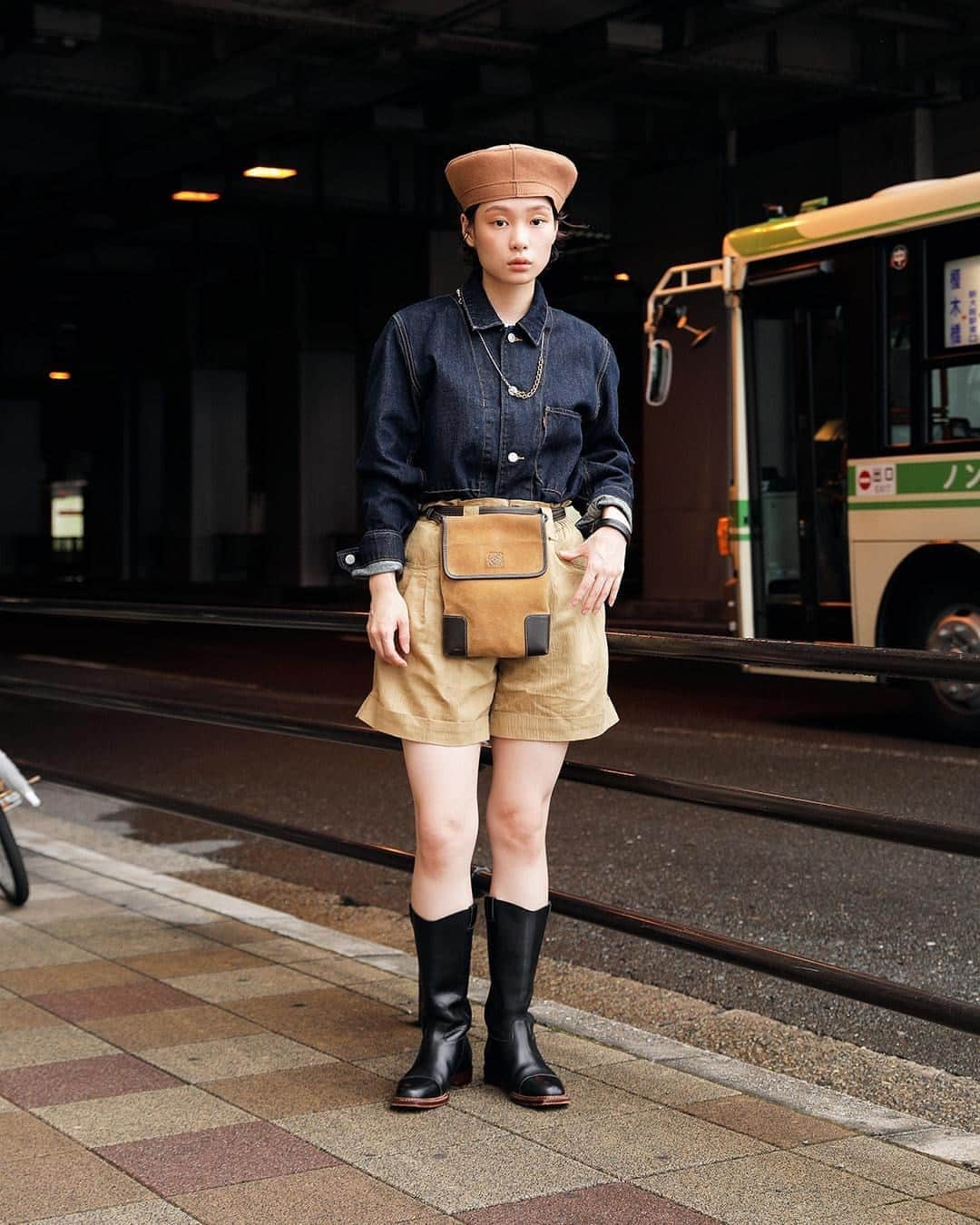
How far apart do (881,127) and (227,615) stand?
56.5 ft

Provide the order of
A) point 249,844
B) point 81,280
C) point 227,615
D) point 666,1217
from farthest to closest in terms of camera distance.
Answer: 1. point 81,280
2. point 249,844
3. point 227,615
4. point 666,1217

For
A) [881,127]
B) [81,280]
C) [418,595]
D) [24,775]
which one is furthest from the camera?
[81,280]

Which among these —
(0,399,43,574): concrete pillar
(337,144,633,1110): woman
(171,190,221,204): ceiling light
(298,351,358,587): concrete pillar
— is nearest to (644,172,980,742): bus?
(337,144,633,1110): woman

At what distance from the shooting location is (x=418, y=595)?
3449mm

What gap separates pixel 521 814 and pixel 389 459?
777 millimetres

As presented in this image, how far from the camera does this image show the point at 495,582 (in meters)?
3.37

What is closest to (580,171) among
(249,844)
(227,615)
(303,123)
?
(303,123)

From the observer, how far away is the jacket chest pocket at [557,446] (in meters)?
3.46

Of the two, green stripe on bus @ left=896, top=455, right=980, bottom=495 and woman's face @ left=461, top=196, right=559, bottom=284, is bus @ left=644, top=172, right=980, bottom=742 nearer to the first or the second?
green stripe on bus @ left=896, top=455, right=980, bottom=495

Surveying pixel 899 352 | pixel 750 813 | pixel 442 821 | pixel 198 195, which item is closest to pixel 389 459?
pixel 442 821

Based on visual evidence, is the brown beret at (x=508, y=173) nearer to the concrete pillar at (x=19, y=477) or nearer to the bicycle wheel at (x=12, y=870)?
the bicycle wheel at (x=12, y=870)

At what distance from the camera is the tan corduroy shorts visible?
A: 3447 mm

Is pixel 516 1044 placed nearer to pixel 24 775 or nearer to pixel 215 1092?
pixel 215 1092

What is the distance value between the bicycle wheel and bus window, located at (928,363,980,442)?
271 inches
